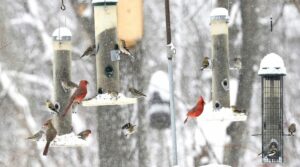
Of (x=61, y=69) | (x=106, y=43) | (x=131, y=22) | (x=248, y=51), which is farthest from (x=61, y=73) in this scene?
(x=248, y=51)

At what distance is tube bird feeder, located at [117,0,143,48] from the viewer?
8570mm

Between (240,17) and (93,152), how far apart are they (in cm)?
222

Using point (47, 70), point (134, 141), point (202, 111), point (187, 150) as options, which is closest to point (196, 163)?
point (187, 150)

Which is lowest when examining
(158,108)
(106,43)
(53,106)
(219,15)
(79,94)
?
(158,108)

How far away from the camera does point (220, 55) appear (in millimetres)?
5922

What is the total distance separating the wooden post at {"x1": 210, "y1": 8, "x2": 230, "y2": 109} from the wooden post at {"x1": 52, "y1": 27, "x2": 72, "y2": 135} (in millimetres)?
1091

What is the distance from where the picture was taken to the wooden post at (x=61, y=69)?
5680mm

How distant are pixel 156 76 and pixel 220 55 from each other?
9.13 ft

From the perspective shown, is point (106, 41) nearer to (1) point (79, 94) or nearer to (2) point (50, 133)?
(1) point (79, 94)

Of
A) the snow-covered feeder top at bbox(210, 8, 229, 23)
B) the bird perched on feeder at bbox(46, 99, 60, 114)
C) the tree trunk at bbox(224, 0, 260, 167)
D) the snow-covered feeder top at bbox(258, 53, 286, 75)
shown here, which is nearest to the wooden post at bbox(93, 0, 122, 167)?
the bird perched on feeder at bbox(46, 99, 60, 114)

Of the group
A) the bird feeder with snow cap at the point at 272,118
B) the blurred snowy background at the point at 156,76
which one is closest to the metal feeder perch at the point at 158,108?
the blurred snowy background at the point at 156,76

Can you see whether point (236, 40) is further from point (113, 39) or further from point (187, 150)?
point (113, 39)

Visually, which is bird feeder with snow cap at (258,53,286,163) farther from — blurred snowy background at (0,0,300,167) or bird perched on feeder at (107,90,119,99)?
blurred snowy background at (0,0,300,167)

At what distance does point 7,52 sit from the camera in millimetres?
8750
